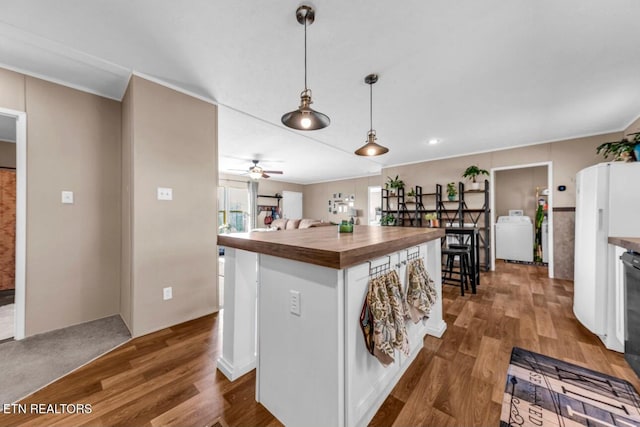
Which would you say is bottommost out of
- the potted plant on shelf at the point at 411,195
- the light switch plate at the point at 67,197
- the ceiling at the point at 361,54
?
the light switch plate at the point at 67,197

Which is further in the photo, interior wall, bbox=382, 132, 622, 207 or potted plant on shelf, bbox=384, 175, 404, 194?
potted plant on shelf, bbox=384, 175, 404, 194

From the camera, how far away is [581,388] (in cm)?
156

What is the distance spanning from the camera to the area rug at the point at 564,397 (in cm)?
133

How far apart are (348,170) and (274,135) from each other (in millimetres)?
3690

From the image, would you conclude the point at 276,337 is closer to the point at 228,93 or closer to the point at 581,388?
the point at 581,388

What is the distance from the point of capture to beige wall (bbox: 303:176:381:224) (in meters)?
8.55

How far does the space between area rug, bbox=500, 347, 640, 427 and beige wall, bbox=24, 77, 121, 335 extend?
3.65 m

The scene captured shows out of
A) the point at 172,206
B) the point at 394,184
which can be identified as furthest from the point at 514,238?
the point at 172,206

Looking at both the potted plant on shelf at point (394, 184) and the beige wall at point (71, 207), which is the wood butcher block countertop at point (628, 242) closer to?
the potted plant on shelf at point (394, 184)

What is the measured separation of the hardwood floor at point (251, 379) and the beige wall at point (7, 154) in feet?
12.1

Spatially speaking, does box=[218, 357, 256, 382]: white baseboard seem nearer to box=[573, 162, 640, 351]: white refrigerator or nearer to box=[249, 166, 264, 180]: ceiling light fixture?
box=[573, 162, 640, 351]: white refrigerator

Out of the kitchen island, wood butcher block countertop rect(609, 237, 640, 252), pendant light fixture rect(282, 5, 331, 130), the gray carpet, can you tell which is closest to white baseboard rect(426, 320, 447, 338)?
the kitchen island

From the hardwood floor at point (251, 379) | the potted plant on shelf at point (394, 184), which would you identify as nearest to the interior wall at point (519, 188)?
the potted plant on shelf at point (394, 184)

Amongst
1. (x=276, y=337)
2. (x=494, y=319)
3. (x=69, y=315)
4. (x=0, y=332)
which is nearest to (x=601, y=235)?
(x=494, y=319)
